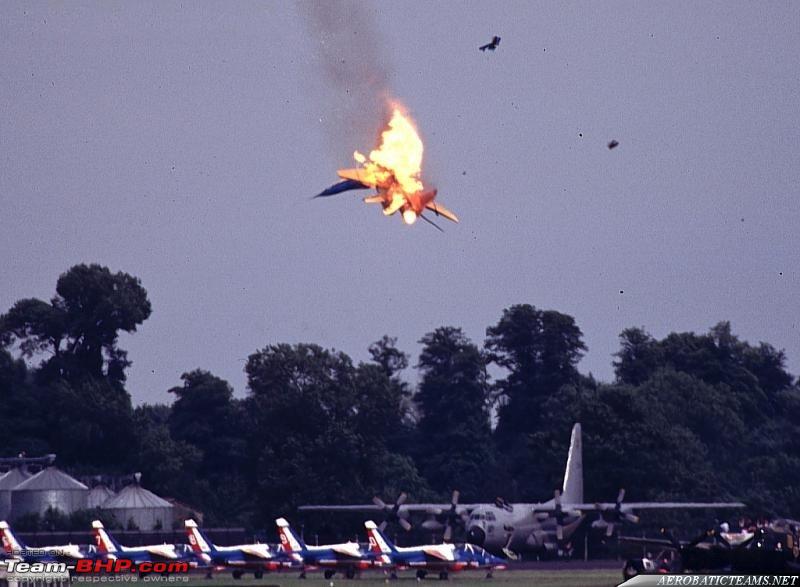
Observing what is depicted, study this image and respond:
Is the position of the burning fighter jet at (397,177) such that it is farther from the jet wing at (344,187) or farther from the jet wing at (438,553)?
the jet wing at (438,553)

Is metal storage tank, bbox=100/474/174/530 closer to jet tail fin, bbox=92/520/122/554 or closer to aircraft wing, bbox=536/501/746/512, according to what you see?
jet tail fin, bbox=92/520/122/554

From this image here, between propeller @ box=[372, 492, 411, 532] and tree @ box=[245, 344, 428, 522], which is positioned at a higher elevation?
tree @ box=[245, 344, 428, 522]

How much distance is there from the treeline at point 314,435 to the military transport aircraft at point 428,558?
128 feet

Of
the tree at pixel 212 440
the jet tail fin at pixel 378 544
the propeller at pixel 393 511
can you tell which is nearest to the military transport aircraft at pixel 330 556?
the jet tail fin at pixel 378 544

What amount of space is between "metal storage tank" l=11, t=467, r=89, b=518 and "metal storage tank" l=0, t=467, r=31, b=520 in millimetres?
602

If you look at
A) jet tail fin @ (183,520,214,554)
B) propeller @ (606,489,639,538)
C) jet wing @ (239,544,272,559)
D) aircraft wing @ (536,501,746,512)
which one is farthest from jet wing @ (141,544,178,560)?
propeller @ (606,489,639,538)

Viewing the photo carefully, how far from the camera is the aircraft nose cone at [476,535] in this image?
13288 centimetres

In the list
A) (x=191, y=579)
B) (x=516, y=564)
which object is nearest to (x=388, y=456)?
(x=516, y=564)

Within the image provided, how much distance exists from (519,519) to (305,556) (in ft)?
72.4

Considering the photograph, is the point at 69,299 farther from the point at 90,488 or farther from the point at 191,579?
the point at 191,579

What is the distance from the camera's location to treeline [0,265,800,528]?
160m

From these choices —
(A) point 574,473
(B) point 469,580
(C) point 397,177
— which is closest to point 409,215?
(C) point 397,177

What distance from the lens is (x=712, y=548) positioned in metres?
87.4

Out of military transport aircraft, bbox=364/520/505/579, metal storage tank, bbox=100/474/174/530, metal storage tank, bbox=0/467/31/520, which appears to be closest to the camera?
military transport aircraft, bbox=364/520/505/579
